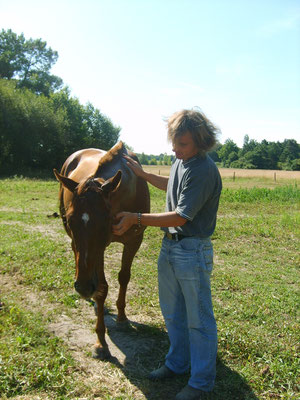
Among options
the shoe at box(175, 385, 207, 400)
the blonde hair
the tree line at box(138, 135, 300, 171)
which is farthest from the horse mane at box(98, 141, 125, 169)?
the tree line at box(138, 135, 300, 171)

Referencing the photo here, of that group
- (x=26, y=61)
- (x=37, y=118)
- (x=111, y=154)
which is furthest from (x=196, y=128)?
(x=26, y=61)

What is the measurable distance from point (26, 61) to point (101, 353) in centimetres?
5030

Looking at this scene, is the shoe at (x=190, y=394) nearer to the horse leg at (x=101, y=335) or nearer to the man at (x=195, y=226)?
the man at (x=195, y=226)

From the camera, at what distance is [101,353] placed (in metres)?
3.27

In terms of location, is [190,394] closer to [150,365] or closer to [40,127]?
[150,365]

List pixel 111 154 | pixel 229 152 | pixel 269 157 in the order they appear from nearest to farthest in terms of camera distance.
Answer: pixel 111 154 < pixel 269 157 < pixel 229 152

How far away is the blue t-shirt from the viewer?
100 inches

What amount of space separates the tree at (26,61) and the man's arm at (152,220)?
1745 inches

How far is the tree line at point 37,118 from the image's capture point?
93.7 feet

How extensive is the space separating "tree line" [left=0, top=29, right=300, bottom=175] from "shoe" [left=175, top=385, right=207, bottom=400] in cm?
2413

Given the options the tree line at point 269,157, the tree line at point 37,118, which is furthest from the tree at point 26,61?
the tree line at point 269,157

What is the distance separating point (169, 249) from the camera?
286 centimetres

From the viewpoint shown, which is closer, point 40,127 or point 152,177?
point 152,177

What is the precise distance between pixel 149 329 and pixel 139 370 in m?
0.73
